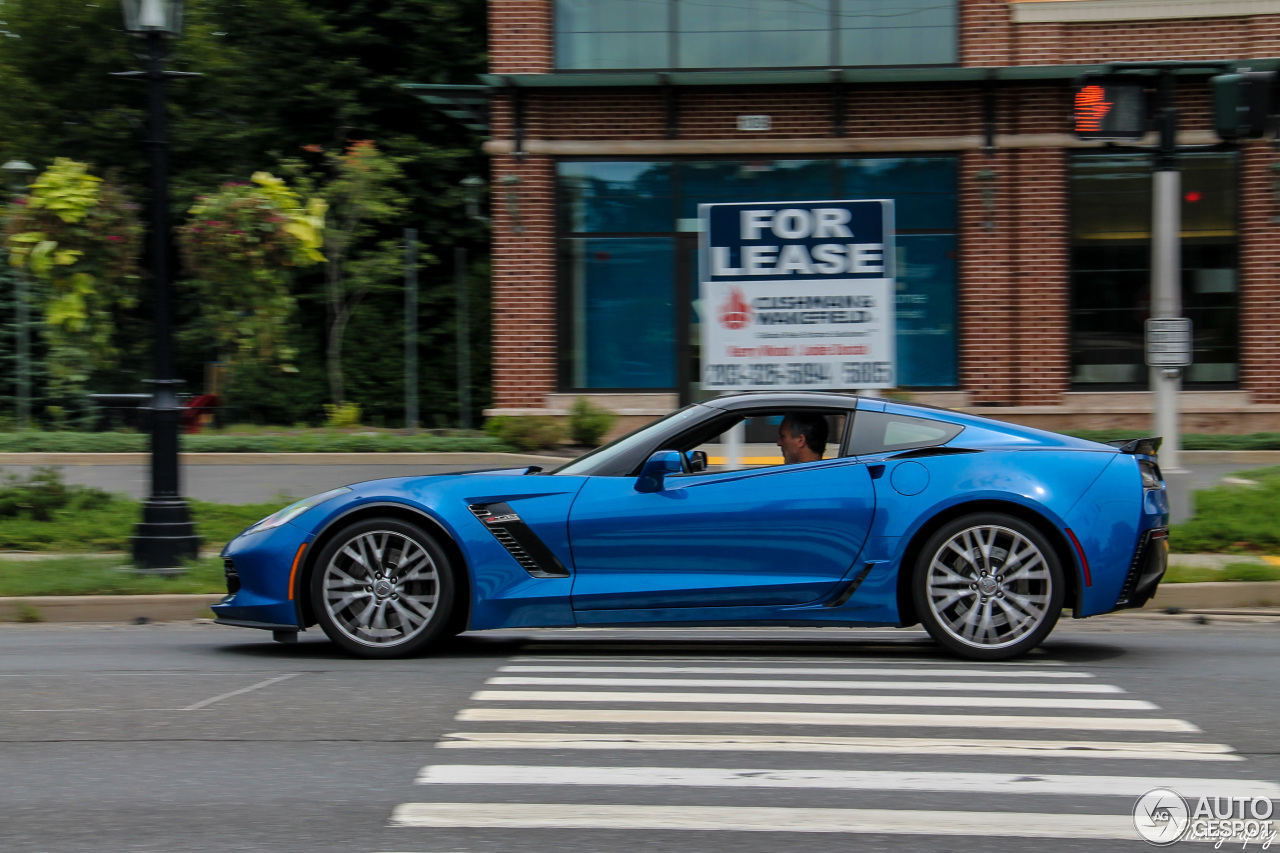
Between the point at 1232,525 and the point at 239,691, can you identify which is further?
the point at 1232,525

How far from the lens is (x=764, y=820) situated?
4.13 meters

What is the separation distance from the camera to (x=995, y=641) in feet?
22.1

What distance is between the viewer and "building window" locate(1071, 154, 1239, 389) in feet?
58.8

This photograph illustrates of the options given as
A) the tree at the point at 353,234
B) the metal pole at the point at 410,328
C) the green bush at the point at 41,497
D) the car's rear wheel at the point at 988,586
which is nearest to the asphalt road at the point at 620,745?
the car's rear wheel at the point at 988,586

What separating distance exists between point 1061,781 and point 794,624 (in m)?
2.27

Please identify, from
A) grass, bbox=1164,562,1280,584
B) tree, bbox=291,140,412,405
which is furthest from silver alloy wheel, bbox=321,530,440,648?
tree, bbox=291,140,412,405

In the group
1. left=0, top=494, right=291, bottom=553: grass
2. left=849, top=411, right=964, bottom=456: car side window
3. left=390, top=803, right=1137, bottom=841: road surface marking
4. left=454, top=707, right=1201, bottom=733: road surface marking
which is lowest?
left=454, top=707, right=1201, bottom=733: road surface marking

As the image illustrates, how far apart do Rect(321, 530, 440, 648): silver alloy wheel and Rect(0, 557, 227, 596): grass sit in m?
2.67

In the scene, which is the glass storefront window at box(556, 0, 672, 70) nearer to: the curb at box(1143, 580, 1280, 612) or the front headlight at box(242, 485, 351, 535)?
the curb at box(1143, 580, 1280, 612)

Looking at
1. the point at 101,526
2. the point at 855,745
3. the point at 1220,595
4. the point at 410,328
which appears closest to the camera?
the point at 855,745

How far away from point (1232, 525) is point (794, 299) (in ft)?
12.5

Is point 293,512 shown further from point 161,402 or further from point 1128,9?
point 1128,9

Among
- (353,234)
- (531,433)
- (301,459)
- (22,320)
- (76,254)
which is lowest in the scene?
(301,459)

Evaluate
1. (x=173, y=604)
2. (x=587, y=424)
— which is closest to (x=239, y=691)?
(x=173, y=604)
